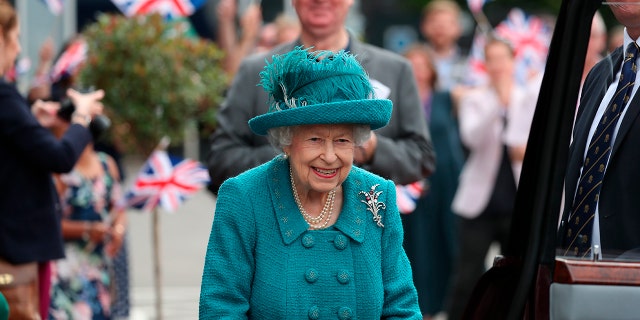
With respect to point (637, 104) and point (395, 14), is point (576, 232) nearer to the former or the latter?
point (637, 104)

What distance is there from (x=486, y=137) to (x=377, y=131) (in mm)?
4012

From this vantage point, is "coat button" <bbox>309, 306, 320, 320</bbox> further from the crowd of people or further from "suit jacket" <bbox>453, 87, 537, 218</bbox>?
"suit jacket" <bbox>453, 87, 537, 218</bbox>

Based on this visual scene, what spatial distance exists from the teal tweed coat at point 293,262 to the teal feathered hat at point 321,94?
0.79ft

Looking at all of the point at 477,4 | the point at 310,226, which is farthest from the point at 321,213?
the point at 477,4

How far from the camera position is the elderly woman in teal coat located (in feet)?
11.7

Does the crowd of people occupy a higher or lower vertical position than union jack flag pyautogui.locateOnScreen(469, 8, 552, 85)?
lower

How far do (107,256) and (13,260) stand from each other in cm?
239

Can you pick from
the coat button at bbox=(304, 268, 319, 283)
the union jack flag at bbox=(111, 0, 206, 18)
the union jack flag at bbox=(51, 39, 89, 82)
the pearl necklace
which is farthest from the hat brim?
the union jack flag at bbox=(111, 0, 206, 18)

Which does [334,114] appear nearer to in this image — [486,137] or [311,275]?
[311,275]

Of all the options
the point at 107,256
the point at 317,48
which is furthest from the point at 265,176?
the point at 107,256

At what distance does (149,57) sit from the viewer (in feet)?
29.3

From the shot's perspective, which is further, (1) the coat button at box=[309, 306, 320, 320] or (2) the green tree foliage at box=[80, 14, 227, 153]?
(2) the green tree foliage at box=[80, 14, 227, 153]

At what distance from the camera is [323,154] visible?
361cm

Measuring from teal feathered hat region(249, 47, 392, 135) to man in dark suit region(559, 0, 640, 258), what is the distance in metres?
0.54
